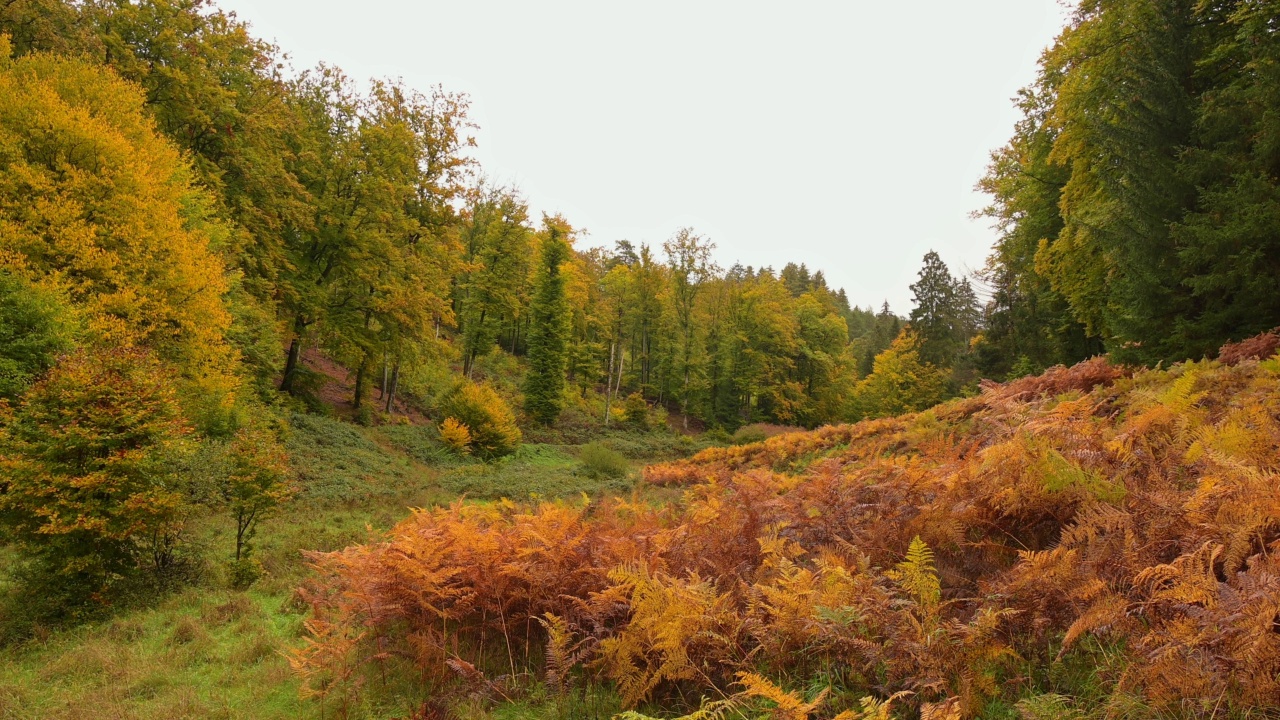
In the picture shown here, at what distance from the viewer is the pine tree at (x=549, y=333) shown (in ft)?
103

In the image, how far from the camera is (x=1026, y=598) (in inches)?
117

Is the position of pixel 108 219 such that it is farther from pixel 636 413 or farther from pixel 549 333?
pixel 636 413

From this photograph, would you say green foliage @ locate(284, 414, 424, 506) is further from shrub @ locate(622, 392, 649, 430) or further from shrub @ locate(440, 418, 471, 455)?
shrub @ locate(622, 392, 649, 430)

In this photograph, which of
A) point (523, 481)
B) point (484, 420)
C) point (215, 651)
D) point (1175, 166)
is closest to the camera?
point (215, 651)

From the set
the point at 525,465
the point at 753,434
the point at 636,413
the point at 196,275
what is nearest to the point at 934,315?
the point at 753,434

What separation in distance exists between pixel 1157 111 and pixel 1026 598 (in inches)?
432

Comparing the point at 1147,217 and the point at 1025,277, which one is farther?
the point at 1025,277

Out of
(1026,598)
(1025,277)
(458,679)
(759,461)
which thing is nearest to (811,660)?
(1026,598)

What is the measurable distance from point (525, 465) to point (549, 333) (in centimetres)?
1074

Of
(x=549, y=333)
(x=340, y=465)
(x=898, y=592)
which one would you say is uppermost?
(x=549, y=333)

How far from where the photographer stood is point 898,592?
10.8ft

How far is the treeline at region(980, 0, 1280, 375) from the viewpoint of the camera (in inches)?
325

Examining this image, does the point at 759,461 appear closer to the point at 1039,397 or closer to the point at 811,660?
the point at 1039,397

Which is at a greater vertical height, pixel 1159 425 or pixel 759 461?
pixel 1159 425
